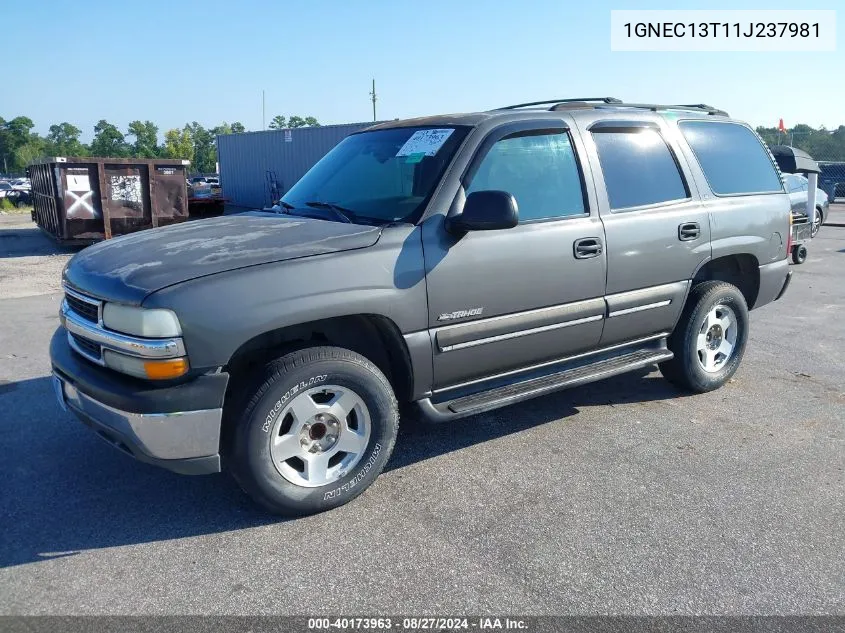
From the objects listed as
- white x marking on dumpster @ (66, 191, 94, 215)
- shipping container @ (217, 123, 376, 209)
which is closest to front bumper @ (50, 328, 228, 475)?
white x marking on dumpster @ (66, 191, 94, 215)

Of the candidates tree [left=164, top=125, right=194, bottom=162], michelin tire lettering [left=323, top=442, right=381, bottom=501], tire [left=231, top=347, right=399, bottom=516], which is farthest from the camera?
tree [left=164, top=125, right=194, bottom=162]

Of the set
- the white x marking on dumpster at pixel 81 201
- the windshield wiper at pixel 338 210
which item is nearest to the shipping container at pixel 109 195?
the white x marking on dumpster at pixel 81 201

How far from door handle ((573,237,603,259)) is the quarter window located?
7.1 inches

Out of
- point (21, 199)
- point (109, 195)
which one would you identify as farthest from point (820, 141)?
point (21, 199)

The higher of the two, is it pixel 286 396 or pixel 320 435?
pixel 286 396

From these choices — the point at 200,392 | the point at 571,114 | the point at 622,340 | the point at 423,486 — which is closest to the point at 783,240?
the point at 622,340

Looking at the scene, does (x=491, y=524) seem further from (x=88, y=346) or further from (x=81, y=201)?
(x=81, y=201)

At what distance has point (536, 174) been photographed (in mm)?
4102

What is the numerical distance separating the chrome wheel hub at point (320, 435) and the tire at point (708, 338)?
8.46 ft

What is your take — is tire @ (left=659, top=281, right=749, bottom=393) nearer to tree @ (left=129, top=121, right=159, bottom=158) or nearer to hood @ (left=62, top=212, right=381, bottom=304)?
hood @ (left=62, top=212, right=381, bottom=304)

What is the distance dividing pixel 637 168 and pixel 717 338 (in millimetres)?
1555

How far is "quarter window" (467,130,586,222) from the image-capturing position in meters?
3.95

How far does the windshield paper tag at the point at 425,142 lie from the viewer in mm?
3990

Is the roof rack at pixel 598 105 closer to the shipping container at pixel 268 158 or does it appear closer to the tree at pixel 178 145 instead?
the shipping container at pixel 268 158
